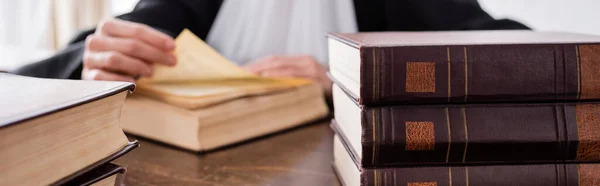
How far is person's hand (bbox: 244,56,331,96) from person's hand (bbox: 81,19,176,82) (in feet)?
0.72

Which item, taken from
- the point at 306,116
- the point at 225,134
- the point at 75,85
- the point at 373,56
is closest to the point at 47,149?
the point at 75,85

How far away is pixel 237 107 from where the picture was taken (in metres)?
0.65

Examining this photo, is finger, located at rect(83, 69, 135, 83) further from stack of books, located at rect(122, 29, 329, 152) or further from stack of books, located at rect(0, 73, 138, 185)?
stack of books, located at rect(0, 73, 138, 185)

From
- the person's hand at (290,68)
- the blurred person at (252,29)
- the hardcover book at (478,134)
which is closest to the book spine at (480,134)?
the hardcover book at (478,134)

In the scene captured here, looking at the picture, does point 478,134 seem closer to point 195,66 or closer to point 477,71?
point 477,71

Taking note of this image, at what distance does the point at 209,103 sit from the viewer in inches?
24.3

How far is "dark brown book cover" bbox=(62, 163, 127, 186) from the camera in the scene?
1.07 ft

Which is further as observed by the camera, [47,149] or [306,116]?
[306,116]

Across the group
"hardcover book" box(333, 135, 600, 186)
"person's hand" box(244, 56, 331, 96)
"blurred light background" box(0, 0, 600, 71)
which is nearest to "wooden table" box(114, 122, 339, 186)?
"hardcover book" box(333, 135, 600, 186)

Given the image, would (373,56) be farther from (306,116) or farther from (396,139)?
(306,116)

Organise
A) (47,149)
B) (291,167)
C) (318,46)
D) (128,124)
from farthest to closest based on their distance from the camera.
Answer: (318,46) → (128,124) → (291,167) → (47,149)

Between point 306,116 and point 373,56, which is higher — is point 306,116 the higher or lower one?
the lower one

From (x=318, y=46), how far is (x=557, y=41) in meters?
0.91

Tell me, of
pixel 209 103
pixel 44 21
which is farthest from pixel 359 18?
pixel 44 21
